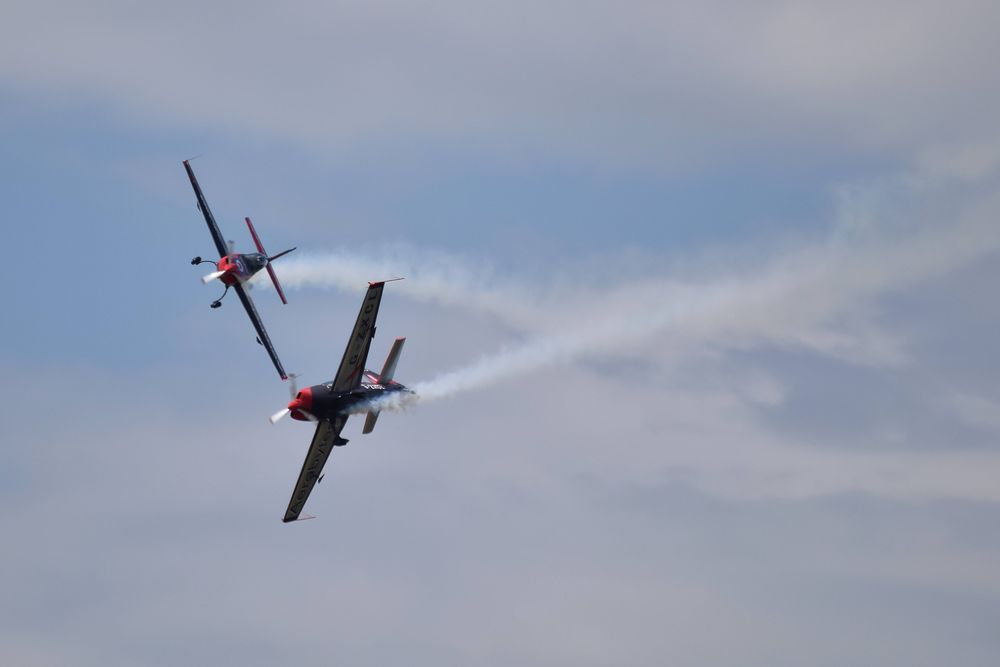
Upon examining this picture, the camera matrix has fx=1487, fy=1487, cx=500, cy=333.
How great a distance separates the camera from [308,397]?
79.1 meters

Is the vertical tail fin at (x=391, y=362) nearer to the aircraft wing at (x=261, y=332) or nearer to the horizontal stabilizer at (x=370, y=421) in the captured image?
the horizontal stabilizer at (x=370, y=421)

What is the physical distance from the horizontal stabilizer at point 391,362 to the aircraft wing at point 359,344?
1763mm

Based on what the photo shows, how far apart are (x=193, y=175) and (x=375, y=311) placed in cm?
2567

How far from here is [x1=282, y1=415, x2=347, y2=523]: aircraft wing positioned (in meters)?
83.3

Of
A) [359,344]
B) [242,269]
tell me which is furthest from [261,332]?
[359,344]

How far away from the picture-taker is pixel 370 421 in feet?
269

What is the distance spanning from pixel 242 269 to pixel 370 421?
16.4m

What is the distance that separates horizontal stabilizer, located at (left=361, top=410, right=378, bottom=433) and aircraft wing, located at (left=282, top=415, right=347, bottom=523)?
4.08ft

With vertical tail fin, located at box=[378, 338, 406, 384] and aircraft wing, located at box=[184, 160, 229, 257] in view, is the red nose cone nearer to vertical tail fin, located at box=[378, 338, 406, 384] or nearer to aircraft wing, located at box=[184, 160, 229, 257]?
vertical tail fin, located at box=[378, 338, 406, 384]

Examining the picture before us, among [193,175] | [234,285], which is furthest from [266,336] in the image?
[193,175]

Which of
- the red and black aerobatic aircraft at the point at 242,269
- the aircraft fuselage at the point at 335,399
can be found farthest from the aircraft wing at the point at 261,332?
the aircraft fuselage at the point at 335,399

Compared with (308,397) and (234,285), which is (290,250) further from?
(308,397)

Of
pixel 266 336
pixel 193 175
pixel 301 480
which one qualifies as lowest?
pixel 301 480

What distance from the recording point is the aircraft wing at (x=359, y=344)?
77.1 m
